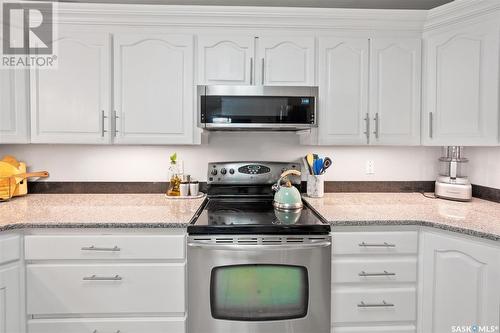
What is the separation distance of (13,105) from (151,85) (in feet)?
2.94

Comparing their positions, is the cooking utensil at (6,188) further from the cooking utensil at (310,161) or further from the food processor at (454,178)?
the food processor at (454,178)

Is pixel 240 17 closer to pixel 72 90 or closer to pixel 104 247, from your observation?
pixel 72 90

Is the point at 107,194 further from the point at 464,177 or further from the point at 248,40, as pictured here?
the point at 464,177

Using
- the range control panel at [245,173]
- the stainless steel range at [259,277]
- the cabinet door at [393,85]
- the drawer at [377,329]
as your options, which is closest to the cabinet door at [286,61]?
the cabinet door at [393,85]

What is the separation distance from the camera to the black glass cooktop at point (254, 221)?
4.85ft

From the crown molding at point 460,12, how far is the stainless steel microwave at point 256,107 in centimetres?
96

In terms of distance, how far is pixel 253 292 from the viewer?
58.3 inches

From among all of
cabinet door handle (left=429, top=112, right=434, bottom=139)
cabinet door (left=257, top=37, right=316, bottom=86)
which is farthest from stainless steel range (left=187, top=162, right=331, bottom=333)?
cabinet door handle (left=429, top=112, right=434, bottom=139)

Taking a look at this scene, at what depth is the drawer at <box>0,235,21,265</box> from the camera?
144 cm

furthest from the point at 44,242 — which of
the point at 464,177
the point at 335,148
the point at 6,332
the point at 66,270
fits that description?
the point at 464,177

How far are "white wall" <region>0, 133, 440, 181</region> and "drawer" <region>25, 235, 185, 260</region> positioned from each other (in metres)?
0.79

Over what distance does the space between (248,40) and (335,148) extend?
41.0 inches

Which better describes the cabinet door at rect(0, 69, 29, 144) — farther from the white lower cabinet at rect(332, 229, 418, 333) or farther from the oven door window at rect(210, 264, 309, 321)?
the white lower cabinet at rect(332, 229, 418, 333)

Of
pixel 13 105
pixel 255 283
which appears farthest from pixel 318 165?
pixel 13 105
